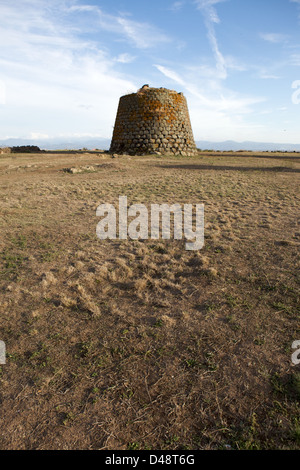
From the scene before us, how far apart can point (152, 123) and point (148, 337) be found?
790 inches

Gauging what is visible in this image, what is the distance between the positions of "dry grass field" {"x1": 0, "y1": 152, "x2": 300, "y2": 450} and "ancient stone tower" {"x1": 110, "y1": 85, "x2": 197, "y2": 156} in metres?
14.9

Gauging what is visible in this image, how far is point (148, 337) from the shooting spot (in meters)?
3.66

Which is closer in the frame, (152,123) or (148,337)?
(148,337)

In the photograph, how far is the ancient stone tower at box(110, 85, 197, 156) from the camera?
21250 mm

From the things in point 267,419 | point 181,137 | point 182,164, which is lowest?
point 267,419

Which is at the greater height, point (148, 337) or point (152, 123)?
point (152, 123)

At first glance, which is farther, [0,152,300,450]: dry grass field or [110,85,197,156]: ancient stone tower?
[110,85,197,156]: ancient stone tower

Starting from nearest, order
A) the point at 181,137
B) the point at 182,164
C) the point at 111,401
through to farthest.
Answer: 1. the point at 111,401
2. the point at 182,164
3. the point at 181,137

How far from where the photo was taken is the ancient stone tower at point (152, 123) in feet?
69.7

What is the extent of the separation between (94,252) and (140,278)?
155 cm
